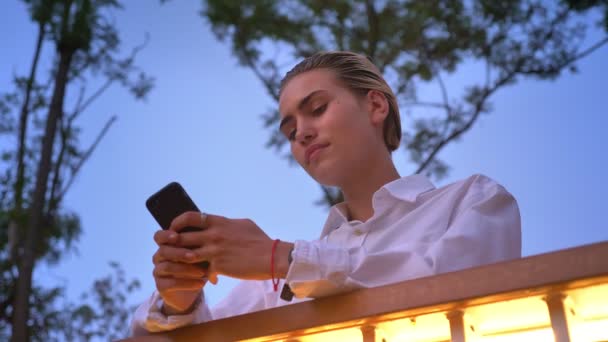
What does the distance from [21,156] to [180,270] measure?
15.2ft

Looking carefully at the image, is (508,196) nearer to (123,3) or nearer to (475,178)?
(475,178)

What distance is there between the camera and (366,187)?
60.3 inches

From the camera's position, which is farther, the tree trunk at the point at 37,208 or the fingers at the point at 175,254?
the tree trunk at the point at 37,208

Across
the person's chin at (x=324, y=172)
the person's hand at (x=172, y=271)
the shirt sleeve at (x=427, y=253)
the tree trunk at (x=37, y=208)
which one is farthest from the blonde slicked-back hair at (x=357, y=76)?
the tree trunk at (x=37, y=208)

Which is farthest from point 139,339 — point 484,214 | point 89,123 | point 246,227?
point 89,123

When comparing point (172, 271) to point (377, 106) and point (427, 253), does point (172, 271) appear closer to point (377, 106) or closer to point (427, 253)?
point (427, 253)

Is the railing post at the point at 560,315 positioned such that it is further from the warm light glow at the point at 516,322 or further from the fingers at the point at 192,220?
the fingers at the point at 192,220

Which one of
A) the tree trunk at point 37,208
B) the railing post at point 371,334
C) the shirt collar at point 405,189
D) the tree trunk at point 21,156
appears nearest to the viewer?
the railing post at point 371,334

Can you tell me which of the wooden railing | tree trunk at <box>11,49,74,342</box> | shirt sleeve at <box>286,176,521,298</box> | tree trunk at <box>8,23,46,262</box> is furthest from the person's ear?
tree trunk at <box>8,23,46,262</box>

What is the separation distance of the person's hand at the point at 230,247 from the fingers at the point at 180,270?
2cm

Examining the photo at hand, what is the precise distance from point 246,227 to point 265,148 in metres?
4.80

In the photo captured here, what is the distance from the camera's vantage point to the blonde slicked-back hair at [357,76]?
64.0 inches

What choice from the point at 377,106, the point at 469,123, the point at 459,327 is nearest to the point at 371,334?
the point at 459,327

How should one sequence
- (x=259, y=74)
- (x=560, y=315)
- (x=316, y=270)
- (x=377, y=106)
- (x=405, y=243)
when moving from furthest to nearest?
(x=259, y=74), (x=377, y=106), (x=405, y=243), (x=316, y=270), (x=560, y=315)
